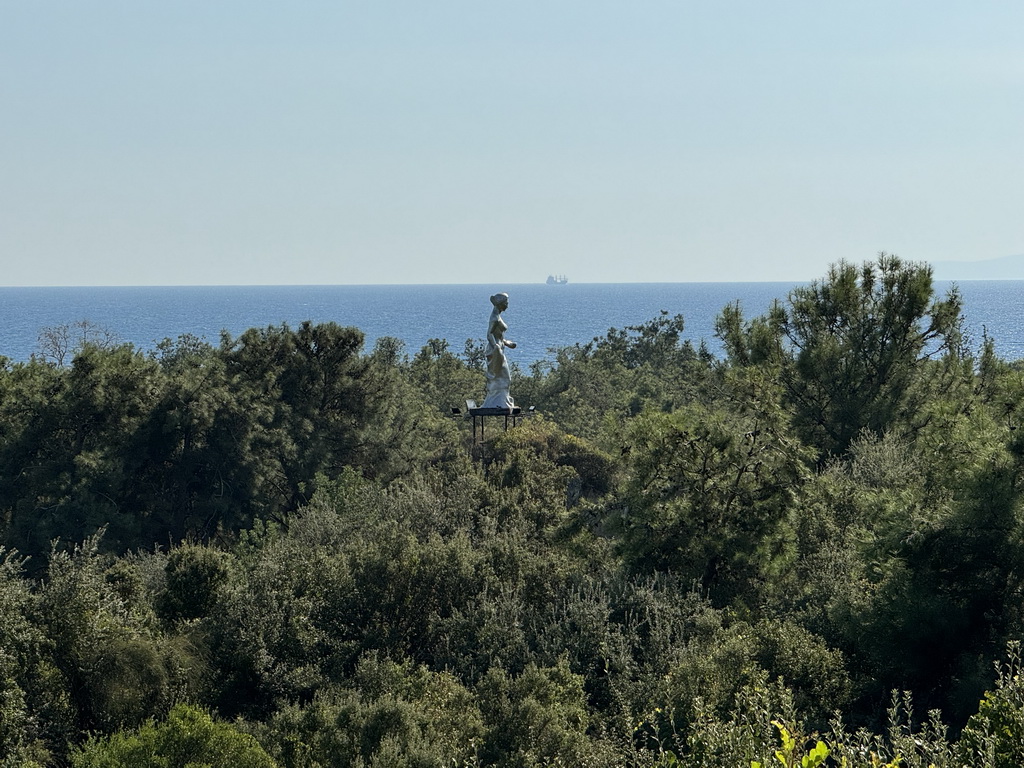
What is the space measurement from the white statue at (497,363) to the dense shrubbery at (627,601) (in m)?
1.18

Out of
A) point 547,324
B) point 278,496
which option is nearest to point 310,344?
point 278,496

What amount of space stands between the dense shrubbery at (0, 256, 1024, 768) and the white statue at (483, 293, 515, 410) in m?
1.18

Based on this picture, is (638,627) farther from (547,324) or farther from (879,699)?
(547,324)

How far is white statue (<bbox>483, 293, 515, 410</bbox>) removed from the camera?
69.9 ft

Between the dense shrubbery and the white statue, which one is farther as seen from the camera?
the white statue

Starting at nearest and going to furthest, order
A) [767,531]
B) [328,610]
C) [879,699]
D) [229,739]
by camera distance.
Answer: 1. [229,739]
2. [879,699]
3. [328,610]
4. [767,531]

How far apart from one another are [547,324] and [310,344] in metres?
144

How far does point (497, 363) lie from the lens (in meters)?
→ 21.7

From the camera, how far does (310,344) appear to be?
28781mm

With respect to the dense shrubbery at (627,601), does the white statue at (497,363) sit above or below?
above

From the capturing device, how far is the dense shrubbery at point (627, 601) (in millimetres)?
10258

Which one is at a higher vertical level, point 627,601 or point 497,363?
point 497,363

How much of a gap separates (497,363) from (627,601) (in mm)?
8735

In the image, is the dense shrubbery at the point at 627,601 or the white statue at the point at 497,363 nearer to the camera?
the dense shrubbery at the point at 627,601
